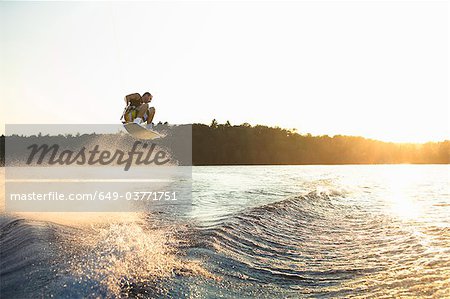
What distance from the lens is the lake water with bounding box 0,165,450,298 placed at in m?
4.67

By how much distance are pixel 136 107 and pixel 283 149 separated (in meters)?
62.9

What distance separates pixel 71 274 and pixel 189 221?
4.55 meters

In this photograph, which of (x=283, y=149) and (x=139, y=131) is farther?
(x=283, y=149)

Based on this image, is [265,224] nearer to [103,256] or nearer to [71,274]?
[103,256]

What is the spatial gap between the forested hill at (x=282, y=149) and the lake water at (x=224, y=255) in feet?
193

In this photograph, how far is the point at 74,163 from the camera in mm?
46562

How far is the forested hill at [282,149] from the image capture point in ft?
229

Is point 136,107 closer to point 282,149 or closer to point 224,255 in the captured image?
point 224,255

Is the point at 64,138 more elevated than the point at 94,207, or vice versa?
the point at 64,138

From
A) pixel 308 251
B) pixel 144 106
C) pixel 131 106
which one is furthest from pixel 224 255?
pixel 131 106

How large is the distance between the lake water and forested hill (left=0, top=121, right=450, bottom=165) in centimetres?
5896

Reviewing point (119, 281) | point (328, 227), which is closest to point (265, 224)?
point (328, 227)

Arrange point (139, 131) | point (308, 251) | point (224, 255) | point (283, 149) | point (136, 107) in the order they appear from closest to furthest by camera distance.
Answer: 1. point (224, 255)
2. point (308, 251)
3. point (136, 107)
4. point (139, 131)
5. point (283, 149)

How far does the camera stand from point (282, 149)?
72.8 metres
